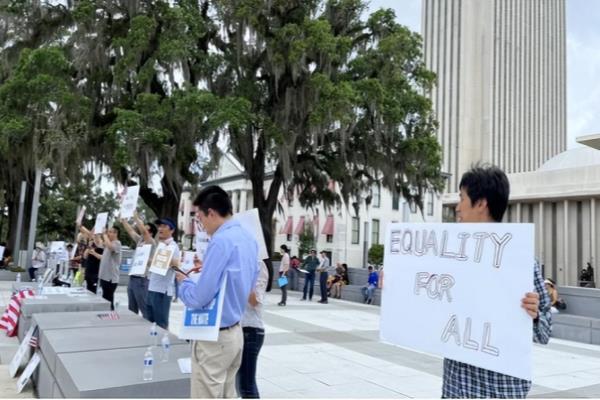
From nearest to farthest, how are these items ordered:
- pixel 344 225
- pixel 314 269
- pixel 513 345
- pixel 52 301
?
pixel 513 345
pixel 52 301
pixel 314 269
pixel 344 225

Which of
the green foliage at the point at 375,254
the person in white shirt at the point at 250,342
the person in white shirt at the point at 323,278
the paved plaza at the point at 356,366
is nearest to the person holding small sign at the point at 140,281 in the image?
the paved plaza at the point at 356,366

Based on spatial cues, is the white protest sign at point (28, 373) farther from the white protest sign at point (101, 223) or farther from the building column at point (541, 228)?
the building column at point (541, 228)

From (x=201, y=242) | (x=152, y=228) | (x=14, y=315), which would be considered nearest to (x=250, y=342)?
(x=201, y=242)

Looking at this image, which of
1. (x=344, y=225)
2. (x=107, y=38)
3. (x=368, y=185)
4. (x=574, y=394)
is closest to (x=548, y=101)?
(x=344, y=225)

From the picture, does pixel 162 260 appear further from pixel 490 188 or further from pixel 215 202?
pixel 490 188

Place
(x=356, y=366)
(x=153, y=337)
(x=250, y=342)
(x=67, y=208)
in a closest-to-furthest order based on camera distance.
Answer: (x=250, y=342)
(x=153, y=337)
(x=356, y=366)
(x=67, y=208)

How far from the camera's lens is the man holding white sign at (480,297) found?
212cm

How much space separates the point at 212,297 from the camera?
275 cm

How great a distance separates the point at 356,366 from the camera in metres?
6.54

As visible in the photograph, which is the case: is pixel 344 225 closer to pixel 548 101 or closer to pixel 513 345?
pixel 513 345

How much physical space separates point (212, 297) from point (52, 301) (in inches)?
201

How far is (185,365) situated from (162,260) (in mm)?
2027

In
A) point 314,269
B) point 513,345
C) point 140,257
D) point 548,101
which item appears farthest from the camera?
point 548,101

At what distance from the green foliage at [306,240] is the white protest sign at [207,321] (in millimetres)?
40919
